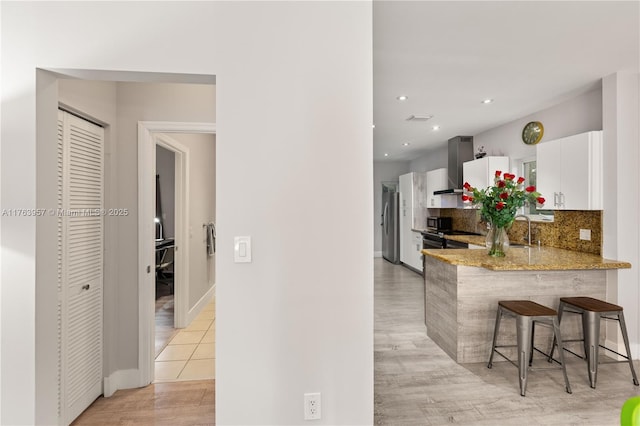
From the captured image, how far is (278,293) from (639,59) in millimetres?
3478

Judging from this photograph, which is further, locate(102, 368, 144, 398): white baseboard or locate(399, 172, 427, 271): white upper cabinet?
locate(399, 172, 427, 271): white upper cabinet

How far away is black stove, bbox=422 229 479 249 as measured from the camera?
17.3 feet

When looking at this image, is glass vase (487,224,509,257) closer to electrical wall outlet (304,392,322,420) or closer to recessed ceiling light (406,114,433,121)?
recessed ceiling light (406,114,433,121)

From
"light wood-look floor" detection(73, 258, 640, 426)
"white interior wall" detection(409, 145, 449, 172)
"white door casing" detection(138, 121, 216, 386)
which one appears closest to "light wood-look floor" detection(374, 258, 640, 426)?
"light wood-look floor" detection(73, 258, 640, 426)

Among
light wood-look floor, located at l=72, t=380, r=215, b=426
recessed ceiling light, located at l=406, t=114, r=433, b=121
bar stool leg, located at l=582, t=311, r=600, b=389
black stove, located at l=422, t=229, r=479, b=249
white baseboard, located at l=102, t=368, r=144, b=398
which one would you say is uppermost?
recessed ceiling light, located at l=406, t=114, r=433, b=121

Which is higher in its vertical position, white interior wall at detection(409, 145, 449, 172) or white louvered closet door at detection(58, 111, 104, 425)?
white interior wall at detection(409, 145, 449, 172)

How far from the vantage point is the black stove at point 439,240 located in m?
5.26

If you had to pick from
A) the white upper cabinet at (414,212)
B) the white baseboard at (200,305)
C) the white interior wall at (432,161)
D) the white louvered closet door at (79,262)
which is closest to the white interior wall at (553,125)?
the white interior wall at (432,161)

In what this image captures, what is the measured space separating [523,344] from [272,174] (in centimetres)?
232

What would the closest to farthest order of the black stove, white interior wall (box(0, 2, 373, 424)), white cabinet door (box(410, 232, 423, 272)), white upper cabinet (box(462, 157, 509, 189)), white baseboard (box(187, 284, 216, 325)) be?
white interior wall (box(0, 2, 373, 424)) → white baseboard (box(187, 284, 216, 325)) → white upper cabinet (box(462, 157, 509, 189)) → the black stove → white cabinet door (box(410, 232, 423, 272))

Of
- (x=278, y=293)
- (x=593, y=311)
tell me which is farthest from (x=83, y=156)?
(x=593, y=311)

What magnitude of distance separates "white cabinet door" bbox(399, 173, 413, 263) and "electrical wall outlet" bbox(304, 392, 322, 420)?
5.84 metres

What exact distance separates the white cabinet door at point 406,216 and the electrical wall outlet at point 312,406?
19.2 ft

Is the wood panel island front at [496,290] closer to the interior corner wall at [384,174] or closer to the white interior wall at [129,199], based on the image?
the white interior wall at [129,199]
